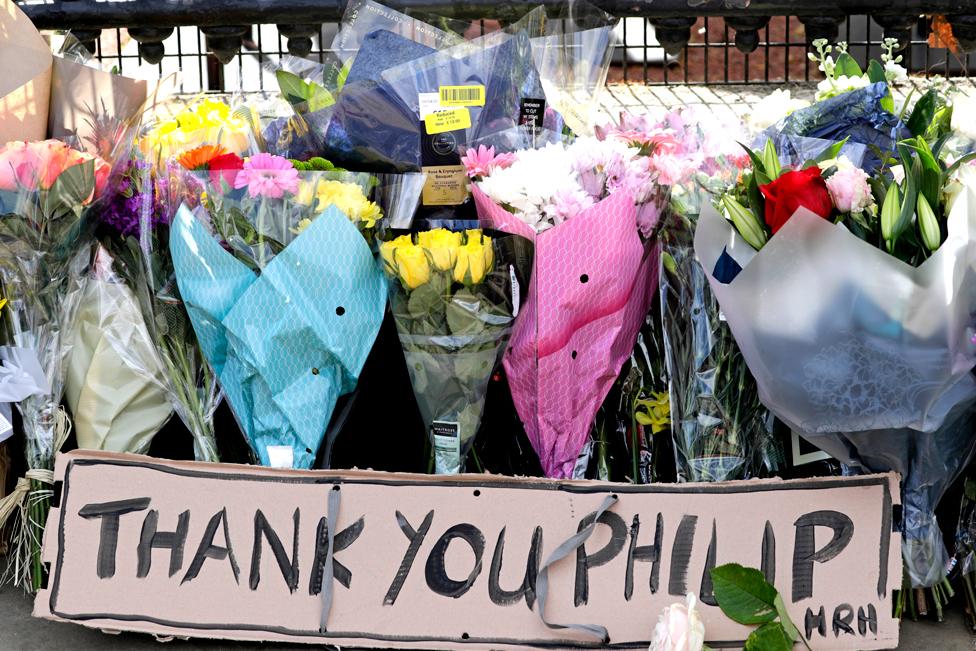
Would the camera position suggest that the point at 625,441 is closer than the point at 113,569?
No

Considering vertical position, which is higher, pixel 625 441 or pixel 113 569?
pixel 625 441

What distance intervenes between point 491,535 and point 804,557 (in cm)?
58

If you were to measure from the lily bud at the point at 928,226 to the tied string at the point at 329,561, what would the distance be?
3.83 feet

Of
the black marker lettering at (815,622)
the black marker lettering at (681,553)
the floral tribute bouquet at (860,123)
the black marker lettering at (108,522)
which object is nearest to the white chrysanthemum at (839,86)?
the floral tribute bouquet at (860,123)

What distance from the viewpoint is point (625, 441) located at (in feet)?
7.82

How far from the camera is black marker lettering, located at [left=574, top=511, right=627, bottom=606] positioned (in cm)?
211

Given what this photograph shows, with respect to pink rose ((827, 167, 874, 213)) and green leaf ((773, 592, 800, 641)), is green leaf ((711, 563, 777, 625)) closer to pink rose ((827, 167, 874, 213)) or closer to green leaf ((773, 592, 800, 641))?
green leaf ((773, 592, 800, 641))

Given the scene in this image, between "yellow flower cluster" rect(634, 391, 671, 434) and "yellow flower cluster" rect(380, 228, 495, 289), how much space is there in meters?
0.47

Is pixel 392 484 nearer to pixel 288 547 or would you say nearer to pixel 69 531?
pixel 288 547

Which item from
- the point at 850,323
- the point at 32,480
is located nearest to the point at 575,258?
the point at 850,323

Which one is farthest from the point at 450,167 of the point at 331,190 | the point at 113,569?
the point at 113,569

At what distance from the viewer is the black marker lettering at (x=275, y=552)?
2.14 m

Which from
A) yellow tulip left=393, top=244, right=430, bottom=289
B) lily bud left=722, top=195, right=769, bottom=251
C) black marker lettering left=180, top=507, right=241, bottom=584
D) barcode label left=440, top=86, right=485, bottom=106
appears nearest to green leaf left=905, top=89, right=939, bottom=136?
lily bud left=722, top=195, right=769, bottom=251

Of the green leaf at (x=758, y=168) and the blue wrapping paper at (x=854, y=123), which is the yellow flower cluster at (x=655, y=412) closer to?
the green leaf at (x=758, y=168)
